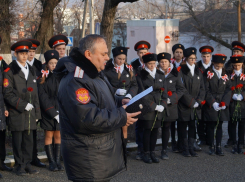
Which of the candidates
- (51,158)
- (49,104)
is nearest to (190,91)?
(49,104)

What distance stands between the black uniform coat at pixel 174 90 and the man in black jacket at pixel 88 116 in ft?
12.8

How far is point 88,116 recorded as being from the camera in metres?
3.45

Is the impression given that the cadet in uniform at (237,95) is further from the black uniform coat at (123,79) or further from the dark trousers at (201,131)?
the black uniform coat at (123,79)

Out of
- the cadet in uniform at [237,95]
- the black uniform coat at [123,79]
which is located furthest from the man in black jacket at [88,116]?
the cadet in uniform at [237,95]

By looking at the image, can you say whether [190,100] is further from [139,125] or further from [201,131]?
[201,131]

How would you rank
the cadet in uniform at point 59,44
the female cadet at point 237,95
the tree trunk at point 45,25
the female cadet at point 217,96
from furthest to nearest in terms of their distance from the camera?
1. the tree trunk at point 45,25
2. the female cadet at point 237,95
3. the female cadet at point 217,96
4. the cadet in uniform at point 59,44

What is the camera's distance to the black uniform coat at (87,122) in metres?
3.47

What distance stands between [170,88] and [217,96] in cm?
108

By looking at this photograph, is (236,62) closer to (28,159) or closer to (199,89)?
(199,89)

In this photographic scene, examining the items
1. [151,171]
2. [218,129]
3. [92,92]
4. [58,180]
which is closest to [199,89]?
[218,129]

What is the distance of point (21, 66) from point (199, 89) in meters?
3.60

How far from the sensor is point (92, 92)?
3.58 metres

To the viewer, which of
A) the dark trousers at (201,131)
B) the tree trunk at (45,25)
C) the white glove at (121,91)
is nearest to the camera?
the white glove at (121,91)

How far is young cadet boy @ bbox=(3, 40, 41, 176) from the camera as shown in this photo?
6.36 m
